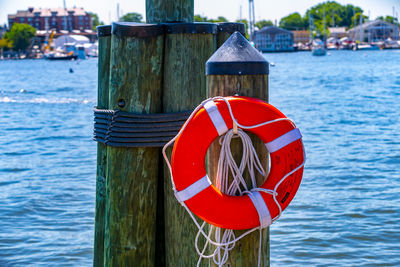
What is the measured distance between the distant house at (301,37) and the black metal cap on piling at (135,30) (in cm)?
15402

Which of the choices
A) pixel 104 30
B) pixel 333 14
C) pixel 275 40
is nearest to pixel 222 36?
pixel 104 30

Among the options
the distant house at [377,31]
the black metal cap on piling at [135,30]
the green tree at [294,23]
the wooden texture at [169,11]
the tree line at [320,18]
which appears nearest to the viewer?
the black metal cap on piling at [135,30]

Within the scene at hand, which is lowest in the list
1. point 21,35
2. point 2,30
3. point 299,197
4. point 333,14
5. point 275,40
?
point 299,197

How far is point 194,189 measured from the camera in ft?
9.00

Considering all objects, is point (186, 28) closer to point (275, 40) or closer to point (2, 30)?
point (275, 40)

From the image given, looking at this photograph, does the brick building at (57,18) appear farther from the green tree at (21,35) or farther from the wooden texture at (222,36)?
the wooden texture at (222,36)

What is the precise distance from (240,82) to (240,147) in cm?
29

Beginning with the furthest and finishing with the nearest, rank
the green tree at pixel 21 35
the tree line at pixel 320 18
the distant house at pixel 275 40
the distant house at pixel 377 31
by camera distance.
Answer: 1. the tree line at pixel 320 18
2. the green tree at pixel 21 35
3. the distant house at pixel 275 40
4. the distant house at pixel 377 31

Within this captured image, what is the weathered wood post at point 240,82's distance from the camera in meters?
2.70

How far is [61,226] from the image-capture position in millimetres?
6816

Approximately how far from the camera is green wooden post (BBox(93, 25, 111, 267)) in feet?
11.9

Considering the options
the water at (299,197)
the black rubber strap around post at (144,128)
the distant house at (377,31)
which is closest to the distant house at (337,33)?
the distant house at (377,31)

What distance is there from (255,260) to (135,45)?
4.19 feet

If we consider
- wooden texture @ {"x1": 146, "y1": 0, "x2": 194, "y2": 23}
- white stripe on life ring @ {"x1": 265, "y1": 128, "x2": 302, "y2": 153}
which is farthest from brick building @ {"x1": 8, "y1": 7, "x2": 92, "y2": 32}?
white stripe on life ring @ {"x1": 265, "y1": 128, "x2": 302, "y2": 153}
